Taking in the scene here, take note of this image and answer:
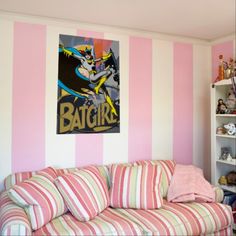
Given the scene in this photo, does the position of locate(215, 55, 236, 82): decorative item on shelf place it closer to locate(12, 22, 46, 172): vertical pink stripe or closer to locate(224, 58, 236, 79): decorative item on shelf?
locate(224, 58, 236, 79): decorative item on shelf

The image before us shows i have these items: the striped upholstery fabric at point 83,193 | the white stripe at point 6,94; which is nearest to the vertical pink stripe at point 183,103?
the striped upholstery fabric at point 83,193

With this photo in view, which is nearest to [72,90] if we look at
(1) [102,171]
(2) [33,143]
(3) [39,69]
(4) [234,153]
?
(3) [39,69]

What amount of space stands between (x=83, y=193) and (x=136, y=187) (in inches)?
20.4

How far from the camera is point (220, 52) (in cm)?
354

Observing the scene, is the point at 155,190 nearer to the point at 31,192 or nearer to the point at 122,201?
the point at 122,201

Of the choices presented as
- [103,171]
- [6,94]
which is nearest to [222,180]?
[103,171]

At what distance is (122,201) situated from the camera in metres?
2.56

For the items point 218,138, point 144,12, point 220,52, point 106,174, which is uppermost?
point 144,12

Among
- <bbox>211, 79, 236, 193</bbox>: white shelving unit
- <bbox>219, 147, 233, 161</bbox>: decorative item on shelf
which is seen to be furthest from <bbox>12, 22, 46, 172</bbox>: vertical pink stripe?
<bbox>219, 147, 233, 161</bbox>: decorative item on shelf

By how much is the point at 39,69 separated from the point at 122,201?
1479 millimetres

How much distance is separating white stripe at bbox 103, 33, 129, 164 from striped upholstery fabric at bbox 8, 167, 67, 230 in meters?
0.91

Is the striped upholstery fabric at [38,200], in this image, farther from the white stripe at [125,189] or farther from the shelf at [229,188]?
the shelf at [229,188]

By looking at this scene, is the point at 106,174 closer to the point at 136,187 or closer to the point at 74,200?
the point at 136,187

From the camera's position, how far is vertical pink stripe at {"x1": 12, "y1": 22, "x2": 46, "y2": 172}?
8.86 feet
